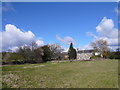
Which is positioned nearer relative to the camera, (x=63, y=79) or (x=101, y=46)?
(x=63, y=79)

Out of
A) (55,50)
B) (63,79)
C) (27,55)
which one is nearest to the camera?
(63,79)

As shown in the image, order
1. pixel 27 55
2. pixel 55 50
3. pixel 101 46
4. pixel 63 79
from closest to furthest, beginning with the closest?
1. pixel 63 79
2. pixel 27 55
3. pixel 101 46
4. pixel 55 50

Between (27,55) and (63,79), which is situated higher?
(63,79)

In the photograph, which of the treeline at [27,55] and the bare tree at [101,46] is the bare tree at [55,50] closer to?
the treeline at [27,55]

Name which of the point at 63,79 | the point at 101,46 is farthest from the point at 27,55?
the point at 63,79

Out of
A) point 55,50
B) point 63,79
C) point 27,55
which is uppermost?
point 55,50

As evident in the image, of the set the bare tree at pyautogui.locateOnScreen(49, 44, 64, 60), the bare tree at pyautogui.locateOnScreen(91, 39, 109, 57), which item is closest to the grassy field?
the bare tree at pyautogui.locateOnScreen(91, 39, 109, 57)

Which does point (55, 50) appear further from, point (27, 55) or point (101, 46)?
point (101, 46)

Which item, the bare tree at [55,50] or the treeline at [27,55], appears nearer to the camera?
the treeline at [27,55]

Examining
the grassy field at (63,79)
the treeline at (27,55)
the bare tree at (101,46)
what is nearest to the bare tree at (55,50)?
the treeline at (27,55)

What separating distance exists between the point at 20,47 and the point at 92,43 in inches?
1269

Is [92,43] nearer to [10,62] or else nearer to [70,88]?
[10,62]

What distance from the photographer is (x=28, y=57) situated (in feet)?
143

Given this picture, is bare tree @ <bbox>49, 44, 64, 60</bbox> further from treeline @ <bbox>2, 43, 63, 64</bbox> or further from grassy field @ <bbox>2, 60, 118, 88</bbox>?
grassy field @ <bbox>2, 60, 118, 88</bbox>
